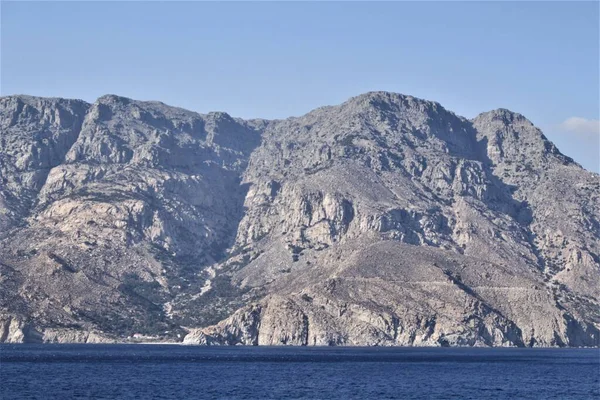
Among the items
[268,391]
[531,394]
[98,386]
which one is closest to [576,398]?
[531,394]

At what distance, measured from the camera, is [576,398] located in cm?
16325

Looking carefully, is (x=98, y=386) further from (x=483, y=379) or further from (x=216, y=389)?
(x=483, y=379)

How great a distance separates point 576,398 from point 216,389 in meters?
45.2

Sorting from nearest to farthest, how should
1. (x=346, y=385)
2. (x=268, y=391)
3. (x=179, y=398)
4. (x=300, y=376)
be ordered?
(x=179, y=398), (x=268, y=391), (x=346, y=385), (x=300, y=376)

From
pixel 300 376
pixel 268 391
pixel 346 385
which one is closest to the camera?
pixel 268 391

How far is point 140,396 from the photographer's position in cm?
15412

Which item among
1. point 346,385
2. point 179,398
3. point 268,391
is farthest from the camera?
point 346,385

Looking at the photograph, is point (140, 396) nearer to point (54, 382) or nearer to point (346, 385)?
point (54, 382)

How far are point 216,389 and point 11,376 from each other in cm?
3214

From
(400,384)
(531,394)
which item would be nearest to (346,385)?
(400,384)

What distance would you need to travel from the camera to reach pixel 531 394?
16850 cm

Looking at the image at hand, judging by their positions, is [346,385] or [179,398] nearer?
[179,398]

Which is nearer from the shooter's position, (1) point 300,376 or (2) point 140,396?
(2) point 140,396

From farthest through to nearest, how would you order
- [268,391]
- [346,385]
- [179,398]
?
[346,385] < [268,391] < [179,398]
